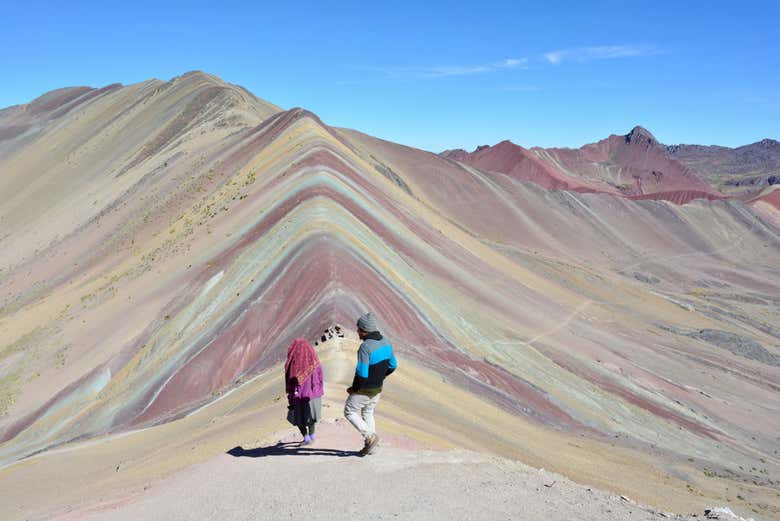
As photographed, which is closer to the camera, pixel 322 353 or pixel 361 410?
pixel 361 410

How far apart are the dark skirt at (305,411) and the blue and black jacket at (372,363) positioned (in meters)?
0.82

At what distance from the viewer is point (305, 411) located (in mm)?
7488

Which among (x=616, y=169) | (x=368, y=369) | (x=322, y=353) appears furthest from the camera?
(x=616, y=169)

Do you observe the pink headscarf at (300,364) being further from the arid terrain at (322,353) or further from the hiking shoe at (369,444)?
the hiking shoe at (369,444)

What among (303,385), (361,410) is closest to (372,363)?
(361,410)

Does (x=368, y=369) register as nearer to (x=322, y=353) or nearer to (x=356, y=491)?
(x=356, y=491)

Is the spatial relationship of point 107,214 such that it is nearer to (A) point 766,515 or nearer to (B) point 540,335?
(B) point 540,335

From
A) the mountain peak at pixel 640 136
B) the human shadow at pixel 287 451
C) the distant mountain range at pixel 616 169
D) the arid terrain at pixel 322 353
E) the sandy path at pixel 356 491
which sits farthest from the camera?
the mountain peak at pixel 640 136

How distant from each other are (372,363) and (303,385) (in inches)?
41.8

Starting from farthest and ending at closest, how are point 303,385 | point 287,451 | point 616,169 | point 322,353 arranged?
point 616,169 < point 322,353 < point 287,451 < point 303,385

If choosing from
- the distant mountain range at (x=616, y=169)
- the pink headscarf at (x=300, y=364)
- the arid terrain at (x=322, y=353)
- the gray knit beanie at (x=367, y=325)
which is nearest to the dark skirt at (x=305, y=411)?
the pink headscarf at (x=300, y=364)

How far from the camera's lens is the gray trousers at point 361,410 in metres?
6.93

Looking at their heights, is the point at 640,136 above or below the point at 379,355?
above

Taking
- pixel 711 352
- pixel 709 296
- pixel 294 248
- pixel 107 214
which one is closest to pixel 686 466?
pixel 294 248
